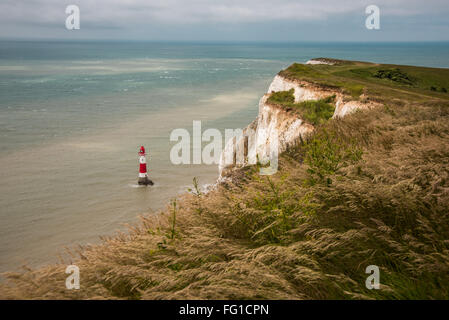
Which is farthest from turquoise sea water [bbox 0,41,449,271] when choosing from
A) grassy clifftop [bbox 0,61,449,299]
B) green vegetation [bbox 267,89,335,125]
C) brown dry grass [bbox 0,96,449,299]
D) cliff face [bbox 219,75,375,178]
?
green vegetation [bbox 267,89,335,125]

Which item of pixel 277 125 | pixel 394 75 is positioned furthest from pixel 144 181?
pixel 394 75

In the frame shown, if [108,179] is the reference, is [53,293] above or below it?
above

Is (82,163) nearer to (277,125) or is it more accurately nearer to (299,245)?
(277,125)

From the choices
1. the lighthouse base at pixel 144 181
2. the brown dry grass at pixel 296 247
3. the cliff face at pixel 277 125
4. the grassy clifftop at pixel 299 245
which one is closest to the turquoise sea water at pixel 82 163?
the lighthouse base at pixel 144 181

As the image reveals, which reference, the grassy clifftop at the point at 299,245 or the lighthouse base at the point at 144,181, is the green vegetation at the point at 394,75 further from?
the grassy clifftop at the point at 299,245
